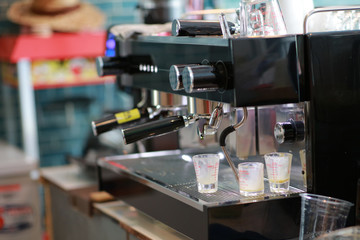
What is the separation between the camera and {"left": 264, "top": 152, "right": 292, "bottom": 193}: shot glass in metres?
1.42

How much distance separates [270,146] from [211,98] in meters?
0.22

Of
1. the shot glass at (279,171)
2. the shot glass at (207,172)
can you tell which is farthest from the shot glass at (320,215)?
the shot glass at (207,172)

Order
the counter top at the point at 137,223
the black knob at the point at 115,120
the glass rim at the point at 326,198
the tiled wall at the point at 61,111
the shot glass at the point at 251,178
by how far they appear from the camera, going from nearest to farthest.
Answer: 1. the glass rim at the point at 326,198
2. the shot glass at the point at 251,178
3. the counter top at the point at 137,223
4. the black knob at the point at 115,120
5. the tiled wall at the point at 61,111

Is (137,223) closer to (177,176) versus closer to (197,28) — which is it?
(177,176)

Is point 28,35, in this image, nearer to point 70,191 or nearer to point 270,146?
point 70,191

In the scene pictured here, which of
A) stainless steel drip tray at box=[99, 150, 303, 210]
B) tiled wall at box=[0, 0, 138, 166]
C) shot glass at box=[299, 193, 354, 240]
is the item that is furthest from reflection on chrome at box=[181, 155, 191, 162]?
tiled wall at box=[0, 0, 138, 166]

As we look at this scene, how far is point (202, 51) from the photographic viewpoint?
144 centimetres

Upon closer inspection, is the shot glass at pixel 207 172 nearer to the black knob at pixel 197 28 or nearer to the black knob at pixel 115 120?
the black knob at pixel 197 28

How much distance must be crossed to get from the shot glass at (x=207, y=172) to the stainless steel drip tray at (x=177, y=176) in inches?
0.7

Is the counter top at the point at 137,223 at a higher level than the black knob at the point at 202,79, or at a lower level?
lower

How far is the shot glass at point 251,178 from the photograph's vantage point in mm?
1395

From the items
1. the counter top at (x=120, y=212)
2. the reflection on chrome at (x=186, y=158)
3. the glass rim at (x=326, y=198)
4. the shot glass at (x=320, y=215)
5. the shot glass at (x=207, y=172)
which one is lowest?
the counter top at (x=120, y=212)

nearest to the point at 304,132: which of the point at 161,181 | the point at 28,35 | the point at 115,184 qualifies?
the point at 161,181

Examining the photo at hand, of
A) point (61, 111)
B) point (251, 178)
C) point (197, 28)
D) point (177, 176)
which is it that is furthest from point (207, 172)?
point (61, 111)
